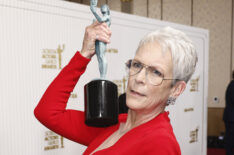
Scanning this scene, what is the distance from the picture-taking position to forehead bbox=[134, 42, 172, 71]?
0.81 meters

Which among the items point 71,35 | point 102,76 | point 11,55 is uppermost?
point 71,35

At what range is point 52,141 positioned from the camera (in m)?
1.86

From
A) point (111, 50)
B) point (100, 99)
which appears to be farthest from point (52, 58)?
point (100, 99)

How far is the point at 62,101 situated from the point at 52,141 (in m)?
0.98

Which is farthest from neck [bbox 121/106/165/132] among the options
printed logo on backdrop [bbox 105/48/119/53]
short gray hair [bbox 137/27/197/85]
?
printed logo on backdrop [bbox 105/48/119/53]

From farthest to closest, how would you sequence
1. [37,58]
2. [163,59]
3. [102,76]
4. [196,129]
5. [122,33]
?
[196,129]
[122,33]
[37,58]
[102,76]
[163,59]

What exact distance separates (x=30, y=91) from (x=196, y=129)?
2006 millimetres

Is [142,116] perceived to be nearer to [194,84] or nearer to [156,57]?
[156,57]

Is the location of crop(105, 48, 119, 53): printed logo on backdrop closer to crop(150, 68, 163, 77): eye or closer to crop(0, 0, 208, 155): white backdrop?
crop(0, 0, 208, 155): white backdrop

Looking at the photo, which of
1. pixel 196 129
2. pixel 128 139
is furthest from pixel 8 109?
pixel 196 129

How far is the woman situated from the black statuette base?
0.08 metres

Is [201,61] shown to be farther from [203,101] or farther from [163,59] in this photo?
[163,59]

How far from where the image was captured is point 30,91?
1.73m

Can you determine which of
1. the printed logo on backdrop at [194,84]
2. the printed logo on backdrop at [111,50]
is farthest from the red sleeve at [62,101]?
the printed logo on backdrop at [194,84]
